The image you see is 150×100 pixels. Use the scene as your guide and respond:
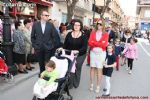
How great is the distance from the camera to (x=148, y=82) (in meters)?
10.9

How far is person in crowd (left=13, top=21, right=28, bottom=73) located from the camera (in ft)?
35.4

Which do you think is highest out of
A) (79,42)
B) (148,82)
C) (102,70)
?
(79,42)

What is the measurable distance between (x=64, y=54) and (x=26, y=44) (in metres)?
3.53

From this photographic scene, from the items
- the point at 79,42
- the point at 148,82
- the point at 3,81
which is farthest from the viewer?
the point at 148,82

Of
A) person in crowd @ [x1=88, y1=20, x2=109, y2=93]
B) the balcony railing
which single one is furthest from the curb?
the balcony railing

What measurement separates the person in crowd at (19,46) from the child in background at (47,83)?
4.12 m

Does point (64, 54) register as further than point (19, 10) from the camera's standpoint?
No

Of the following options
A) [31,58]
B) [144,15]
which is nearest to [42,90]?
[31,58]

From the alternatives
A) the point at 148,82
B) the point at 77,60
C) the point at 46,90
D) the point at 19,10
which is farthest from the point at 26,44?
the point at 19,10

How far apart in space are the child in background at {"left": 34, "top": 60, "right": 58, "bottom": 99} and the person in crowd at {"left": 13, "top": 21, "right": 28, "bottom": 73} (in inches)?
162

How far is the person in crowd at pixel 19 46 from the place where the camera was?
10797 millimetres

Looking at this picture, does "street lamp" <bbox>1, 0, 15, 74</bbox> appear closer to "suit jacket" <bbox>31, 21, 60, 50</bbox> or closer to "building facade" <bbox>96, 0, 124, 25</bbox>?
"suit jacket" <bbox>31, 21, 60, 50</bbox>

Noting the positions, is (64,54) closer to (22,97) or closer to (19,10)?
(22,97)

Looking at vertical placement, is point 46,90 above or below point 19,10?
below
